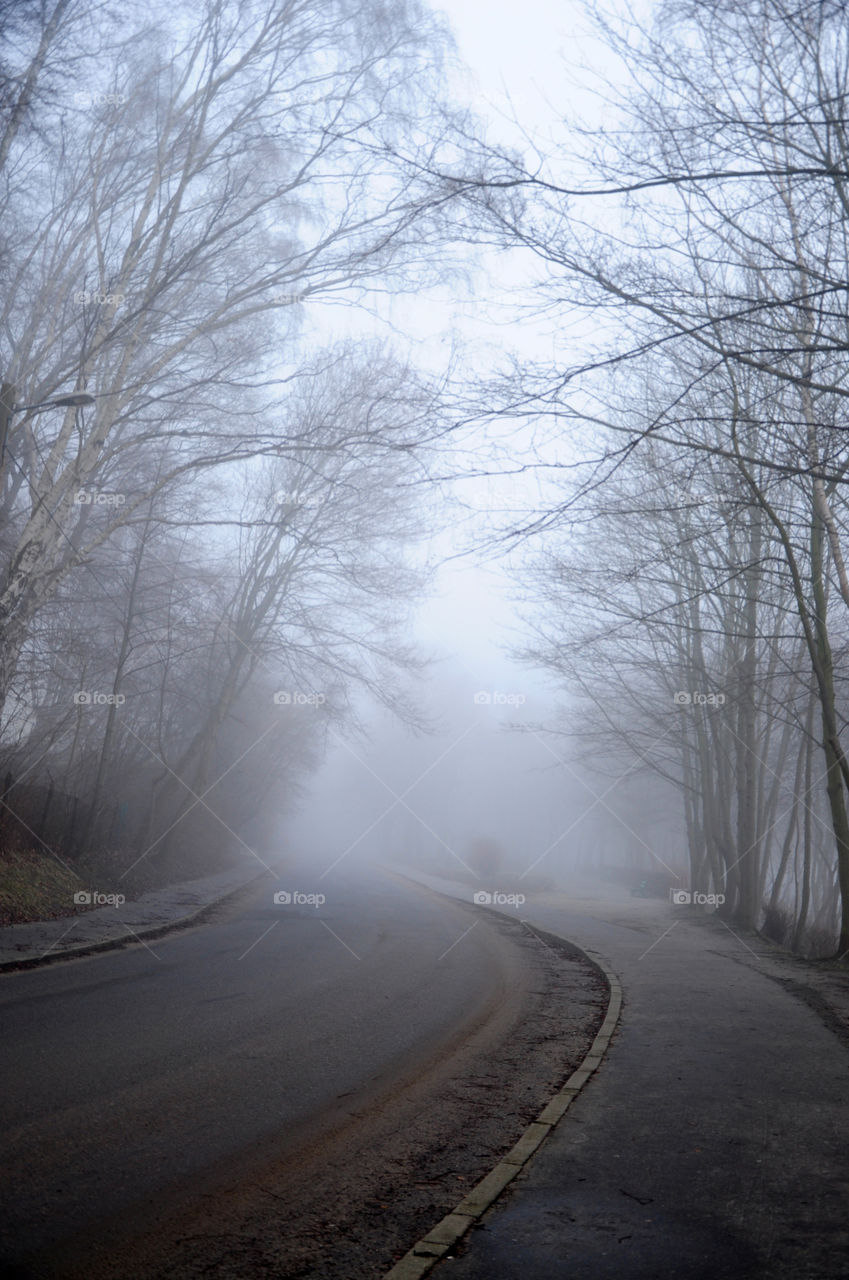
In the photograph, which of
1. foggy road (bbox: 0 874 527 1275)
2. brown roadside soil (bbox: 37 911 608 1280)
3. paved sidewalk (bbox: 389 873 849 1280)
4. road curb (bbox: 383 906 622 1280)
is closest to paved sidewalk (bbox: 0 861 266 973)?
foggy road (bbox: 0 874 527 1275)

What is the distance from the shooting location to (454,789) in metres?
75.1

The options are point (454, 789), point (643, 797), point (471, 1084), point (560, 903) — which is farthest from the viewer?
point (454, 789)

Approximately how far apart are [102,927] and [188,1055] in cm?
731

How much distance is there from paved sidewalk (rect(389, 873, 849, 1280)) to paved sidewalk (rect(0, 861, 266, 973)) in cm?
657

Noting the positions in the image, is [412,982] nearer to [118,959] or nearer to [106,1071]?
[118,959]

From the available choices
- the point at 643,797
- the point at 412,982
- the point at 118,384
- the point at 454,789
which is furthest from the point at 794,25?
the point at 454,789

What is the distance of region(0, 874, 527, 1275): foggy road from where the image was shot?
4535 millimetres

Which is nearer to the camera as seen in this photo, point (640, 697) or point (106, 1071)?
point (106, 1071)

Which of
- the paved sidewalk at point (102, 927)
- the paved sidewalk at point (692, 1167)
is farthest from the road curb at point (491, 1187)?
the paved sidewalk at point (102, 927)

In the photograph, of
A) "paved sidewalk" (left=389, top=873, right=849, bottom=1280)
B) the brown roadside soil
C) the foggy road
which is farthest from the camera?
the foggy road

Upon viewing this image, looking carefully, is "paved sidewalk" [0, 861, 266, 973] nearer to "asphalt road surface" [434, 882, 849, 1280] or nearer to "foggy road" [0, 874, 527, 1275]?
"foggy road" [0, 874, 527, 1275]

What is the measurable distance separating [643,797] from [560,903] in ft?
75.6

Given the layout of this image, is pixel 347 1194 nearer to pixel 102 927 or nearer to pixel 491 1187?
pixel 491 1187

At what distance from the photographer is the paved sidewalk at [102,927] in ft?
36.2
